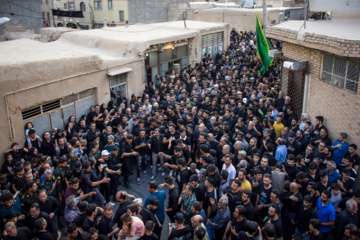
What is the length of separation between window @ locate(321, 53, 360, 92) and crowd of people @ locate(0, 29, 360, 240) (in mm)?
1246

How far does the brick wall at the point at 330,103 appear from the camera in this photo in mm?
8617

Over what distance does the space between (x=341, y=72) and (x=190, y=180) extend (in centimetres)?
546

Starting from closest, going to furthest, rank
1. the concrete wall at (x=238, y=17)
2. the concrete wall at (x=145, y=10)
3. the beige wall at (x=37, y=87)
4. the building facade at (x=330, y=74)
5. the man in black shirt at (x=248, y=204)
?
the man in black shirt at (x=248, y=204), the building facade at (x=330, y=74), the beige wall at (x=37, y=87), the concrete wall at (x=238, y=17), the concrete wall at (x=145, y=10)

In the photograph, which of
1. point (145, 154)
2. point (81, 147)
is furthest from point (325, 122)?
point (81, 147)

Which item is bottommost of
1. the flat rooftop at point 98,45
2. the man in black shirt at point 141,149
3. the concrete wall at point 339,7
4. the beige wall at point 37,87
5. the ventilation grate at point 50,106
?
the man in black shirt at point 141,149

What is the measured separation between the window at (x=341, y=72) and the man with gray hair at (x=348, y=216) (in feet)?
12.7

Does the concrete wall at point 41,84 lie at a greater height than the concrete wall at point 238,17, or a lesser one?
lesser

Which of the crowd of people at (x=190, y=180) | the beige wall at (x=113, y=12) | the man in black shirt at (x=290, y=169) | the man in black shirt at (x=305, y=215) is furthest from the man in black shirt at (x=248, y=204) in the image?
the beige wall at (x=113, y=12)

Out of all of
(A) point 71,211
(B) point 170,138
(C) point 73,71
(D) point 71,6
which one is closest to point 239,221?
(A) point 71,211

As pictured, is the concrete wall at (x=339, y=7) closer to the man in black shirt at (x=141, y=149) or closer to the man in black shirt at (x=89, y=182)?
the man in black shirt at (x=141, y=149)

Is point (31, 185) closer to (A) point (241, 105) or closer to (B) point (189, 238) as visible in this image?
(B) point (189, 238)

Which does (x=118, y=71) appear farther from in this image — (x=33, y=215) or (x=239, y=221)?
(x=239, y=221)

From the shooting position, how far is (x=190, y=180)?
6.55m

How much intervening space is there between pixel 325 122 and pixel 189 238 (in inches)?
246
